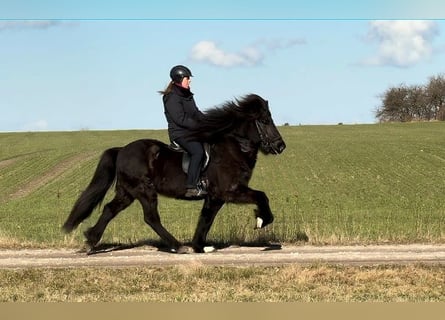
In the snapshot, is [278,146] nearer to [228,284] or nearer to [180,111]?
[180,111]

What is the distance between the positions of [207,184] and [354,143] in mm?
46560

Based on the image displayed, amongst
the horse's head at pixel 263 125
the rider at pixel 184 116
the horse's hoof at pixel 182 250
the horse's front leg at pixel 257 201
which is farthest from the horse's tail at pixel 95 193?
the horse's head at pixel 263 125

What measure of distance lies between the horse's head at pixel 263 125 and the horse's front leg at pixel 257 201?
79cm

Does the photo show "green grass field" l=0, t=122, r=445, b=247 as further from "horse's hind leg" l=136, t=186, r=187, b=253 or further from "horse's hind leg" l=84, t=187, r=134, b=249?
"horse's hind leg" l=136, t=186, r=187, b=253

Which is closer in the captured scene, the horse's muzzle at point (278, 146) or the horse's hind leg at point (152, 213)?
the horse's muzzle at point (278, 146)

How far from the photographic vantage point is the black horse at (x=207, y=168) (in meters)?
10.0

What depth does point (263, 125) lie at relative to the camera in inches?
400

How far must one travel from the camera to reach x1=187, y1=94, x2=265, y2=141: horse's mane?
10133mm

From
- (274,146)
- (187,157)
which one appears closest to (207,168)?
(187,157)

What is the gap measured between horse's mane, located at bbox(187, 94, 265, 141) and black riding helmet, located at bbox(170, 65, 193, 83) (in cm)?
73

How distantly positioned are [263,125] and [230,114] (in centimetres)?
58

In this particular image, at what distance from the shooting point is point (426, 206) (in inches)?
917

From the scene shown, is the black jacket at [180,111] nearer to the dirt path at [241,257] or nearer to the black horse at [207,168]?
the black horse at [207,168]

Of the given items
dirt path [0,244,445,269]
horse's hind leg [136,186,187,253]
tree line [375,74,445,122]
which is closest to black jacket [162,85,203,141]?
horse's hind leg [136,186,187,253]
